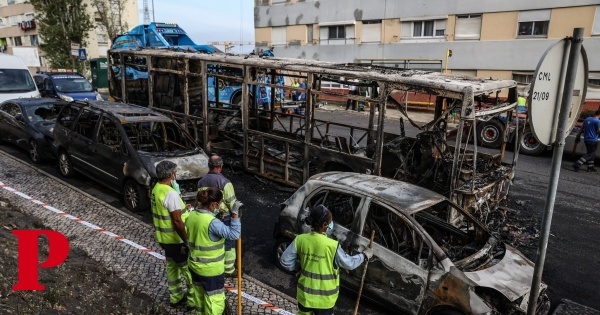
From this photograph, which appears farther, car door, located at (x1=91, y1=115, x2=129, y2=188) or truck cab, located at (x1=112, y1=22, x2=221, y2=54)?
truck cab, located at (x1=112, y1=22, x2=221, y2=54)

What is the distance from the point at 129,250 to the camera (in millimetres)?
5688

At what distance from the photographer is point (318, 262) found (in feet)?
11.1

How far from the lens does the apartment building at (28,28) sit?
3894 cm

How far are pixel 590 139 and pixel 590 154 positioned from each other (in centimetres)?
40

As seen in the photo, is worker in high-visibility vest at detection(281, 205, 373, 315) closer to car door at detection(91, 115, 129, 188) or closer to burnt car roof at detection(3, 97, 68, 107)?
car door at detection(91, 115, 129, 188)

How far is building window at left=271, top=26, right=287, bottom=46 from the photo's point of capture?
29.7m

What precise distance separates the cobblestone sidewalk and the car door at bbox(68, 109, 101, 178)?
1.48 ft

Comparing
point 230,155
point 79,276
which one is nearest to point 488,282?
point 79,276

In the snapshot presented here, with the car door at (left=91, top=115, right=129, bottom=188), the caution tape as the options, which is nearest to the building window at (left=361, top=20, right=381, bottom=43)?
the car door at (left=91, top=115, right=129, bottom=188)

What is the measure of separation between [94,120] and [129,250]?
357cm

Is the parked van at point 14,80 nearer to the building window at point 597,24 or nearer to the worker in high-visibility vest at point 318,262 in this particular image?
the worker in high-visibility vest at point 318,262

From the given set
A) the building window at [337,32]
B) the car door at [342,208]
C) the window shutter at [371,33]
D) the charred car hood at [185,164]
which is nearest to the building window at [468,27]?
the window shutter at [371,33]

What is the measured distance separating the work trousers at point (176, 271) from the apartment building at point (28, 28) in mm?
37273

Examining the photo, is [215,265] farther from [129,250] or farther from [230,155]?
[230,155]
